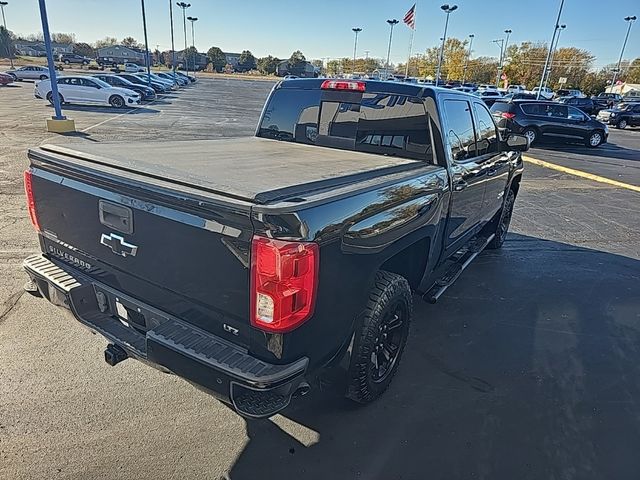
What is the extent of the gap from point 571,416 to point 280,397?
215 centimetres

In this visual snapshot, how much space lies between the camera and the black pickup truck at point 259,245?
2.02 metres

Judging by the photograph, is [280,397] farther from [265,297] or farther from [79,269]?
[79,269]

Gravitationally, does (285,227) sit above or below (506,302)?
above

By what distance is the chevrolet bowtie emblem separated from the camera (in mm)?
2391

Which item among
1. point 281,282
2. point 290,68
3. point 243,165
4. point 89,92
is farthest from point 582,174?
point 290,68

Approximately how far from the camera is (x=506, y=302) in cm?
468

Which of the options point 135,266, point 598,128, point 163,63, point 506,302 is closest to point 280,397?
point 135,266

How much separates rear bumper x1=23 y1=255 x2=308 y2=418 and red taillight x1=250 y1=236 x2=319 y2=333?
0.22 metres

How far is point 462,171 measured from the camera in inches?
148

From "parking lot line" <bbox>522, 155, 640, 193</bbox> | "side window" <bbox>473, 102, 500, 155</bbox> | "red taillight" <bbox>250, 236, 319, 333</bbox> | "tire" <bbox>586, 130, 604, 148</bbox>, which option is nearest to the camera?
"red taillight" <bbox>250, 236, 319, 333</bbox>

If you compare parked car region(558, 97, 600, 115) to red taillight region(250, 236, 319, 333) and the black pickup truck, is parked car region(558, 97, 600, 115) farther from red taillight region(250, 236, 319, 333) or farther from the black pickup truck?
red taillight region(250, 236, 319, 333)

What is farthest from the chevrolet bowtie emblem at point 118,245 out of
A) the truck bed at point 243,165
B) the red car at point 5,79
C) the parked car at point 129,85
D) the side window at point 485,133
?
the red car at point 5,79

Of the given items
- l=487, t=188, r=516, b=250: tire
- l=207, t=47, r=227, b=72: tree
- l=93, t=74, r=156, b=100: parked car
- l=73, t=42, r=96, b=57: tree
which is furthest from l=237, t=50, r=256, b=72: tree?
l=487, t=188, r=516, b=250: tire

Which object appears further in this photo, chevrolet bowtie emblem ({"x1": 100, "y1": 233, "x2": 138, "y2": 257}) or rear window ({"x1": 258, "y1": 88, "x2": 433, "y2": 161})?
rear window ({"x1": 258, "y1": 88, "x2": 433, "y2": 161})
